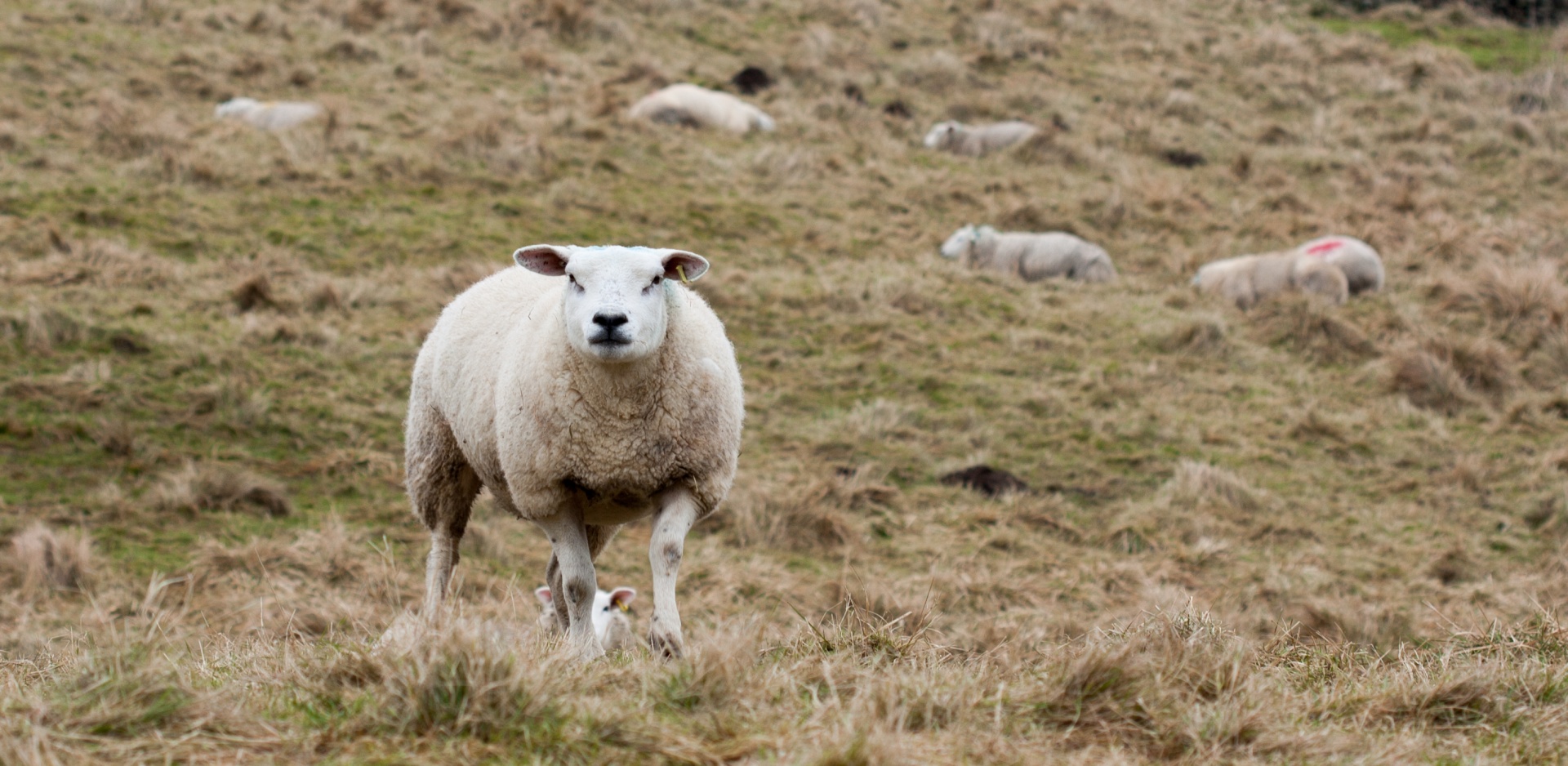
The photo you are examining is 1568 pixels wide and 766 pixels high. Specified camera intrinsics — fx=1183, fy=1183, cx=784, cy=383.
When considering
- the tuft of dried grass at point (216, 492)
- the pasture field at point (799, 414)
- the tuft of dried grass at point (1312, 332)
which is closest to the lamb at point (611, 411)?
the pasture field at point (799, 414)

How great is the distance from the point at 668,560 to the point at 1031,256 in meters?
10.2

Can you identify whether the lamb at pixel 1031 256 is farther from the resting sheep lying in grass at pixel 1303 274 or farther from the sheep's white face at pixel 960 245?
the resting sheep lying in grass at pixel 1303 274

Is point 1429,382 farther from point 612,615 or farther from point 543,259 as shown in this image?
point 543,259

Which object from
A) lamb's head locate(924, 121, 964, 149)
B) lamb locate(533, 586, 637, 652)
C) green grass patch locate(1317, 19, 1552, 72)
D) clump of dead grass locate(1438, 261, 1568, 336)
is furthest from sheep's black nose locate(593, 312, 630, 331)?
green grass patch locate(1317, 19, 1552, 72)

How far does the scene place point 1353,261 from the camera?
13.2 metres

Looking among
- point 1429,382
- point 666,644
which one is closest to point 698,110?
point 1429,382

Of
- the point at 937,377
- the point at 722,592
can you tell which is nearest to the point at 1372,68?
the point at 937,377

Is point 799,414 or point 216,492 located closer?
point 216,492

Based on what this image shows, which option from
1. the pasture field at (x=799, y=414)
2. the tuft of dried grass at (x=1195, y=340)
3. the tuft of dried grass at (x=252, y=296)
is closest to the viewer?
the pasture field at (x=799, y=414)

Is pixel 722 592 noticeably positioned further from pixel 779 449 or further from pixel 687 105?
pixel 687 105

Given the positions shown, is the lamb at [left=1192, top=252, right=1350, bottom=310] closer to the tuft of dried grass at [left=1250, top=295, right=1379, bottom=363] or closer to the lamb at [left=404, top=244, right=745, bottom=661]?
the tuft of dried grass at [left=1250, top=295, right=1379, bottom=363]

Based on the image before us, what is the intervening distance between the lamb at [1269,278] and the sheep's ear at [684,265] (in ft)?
32.2

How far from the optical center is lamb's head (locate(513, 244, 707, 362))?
13.0ft

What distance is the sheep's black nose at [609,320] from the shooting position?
12.9ft
